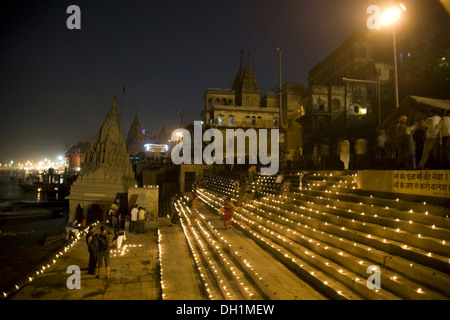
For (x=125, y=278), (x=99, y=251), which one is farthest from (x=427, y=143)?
(x=99, y=251)

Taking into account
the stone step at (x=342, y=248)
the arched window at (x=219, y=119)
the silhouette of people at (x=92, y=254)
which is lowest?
the silhouette of people at (x=92, y=254)

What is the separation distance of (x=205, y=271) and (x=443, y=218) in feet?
19.6

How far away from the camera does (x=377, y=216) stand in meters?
6.75

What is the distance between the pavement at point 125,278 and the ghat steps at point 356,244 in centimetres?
118

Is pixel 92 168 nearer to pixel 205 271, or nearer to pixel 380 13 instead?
pixel 205 271

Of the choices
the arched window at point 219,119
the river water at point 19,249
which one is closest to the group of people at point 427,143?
the river water at point 19,249

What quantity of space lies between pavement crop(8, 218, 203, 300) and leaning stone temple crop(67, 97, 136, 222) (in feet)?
32.9

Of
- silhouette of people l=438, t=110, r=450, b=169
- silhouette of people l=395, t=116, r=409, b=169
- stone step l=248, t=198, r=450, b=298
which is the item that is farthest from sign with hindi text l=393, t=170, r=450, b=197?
stone step l=248, t=198, r=450, b=298

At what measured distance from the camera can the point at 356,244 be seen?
6062 mm

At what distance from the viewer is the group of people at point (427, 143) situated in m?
7.26

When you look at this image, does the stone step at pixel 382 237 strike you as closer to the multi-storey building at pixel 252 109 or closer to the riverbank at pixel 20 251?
the riverbank at pixel 20 251

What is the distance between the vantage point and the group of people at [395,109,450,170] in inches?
286

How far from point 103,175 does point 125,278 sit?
17.5 meters

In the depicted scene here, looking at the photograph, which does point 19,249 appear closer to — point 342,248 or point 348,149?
point 342,248
